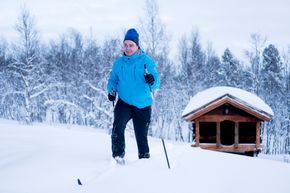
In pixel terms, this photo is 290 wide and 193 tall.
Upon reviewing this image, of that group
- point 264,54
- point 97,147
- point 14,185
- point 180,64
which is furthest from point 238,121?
point 264,54

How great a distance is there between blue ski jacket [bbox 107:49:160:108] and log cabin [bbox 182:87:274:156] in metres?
8.90

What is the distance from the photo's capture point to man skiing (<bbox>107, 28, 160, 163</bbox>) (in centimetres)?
347

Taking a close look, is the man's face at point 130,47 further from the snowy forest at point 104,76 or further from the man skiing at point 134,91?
the snowy forest at point 104,76

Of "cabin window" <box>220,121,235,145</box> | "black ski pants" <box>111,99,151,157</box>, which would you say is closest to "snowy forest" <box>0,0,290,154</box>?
"cabin window" <box>220,121,235,145</box>

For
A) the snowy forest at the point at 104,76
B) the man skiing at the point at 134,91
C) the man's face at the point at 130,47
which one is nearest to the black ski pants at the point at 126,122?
the man skiing at the point at 134,91

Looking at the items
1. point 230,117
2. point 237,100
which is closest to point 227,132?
point 230,117

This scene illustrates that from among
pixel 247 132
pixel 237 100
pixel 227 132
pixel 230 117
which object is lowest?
pixel 227 132

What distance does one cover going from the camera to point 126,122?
139 inches

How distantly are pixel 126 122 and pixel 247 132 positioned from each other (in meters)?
11.2

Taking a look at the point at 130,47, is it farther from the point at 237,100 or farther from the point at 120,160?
the point at 237,100

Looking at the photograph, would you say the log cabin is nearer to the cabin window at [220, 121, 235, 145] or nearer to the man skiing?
the cabin window at [220, 121, 235, 145]

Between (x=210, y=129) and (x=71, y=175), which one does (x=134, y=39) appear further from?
(x=210, y=129)

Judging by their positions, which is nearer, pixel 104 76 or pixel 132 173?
pixel 132 173

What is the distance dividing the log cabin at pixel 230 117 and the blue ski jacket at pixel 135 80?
8.90 m
